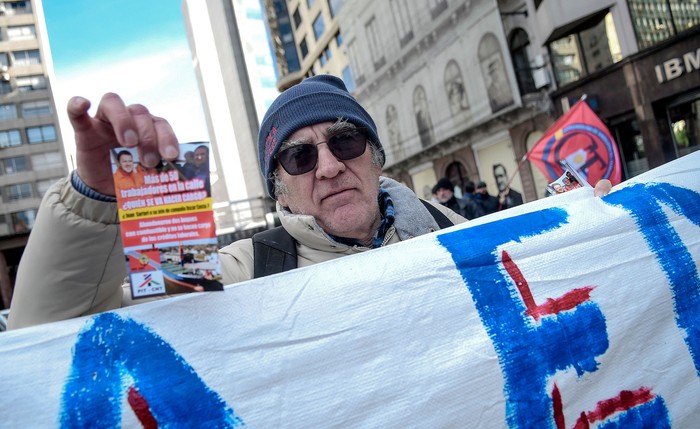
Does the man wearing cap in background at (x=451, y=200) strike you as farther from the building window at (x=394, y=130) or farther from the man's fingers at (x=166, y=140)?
the building window at (x=394, y=130)

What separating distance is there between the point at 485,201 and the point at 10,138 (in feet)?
144

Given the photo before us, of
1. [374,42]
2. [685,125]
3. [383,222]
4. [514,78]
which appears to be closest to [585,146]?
[383,222]

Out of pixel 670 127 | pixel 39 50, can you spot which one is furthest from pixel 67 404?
pixel 39 50

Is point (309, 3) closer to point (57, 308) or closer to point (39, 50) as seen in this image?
point (39, 50)

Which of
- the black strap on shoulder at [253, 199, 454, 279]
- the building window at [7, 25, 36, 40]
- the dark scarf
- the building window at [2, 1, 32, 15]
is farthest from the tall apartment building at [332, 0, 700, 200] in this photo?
the building window at [2, 1, 32, 15]

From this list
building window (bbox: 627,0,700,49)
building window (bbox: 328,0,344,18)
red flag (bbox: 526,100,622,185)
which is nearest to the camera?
red flag (bbox: 526,100,622,185)

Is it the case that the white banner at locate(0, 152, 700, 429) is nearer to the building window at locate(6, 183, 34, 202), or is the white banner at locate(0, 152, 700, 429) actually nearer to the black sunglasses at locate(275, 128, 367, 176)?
the black sunglasses at locate(275, 128, 367, 176)

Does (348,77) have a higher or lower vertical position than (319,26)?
lower

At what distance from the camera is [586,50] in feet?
40.2

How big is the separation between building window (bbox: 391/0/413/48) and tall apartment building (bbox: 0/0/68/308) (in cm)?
3078

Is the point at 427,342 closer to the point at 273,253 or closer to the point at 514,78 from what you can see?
the point at 273,253

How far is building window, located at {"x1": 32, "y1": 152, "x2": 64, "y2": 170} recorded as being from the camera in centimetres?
3919

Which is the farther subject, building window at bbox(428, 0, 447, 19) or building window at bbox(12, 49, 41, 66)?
building window at bbox(12, 49, 41, 66)

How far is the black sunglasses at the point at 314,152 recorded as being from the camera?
57.7 inches
